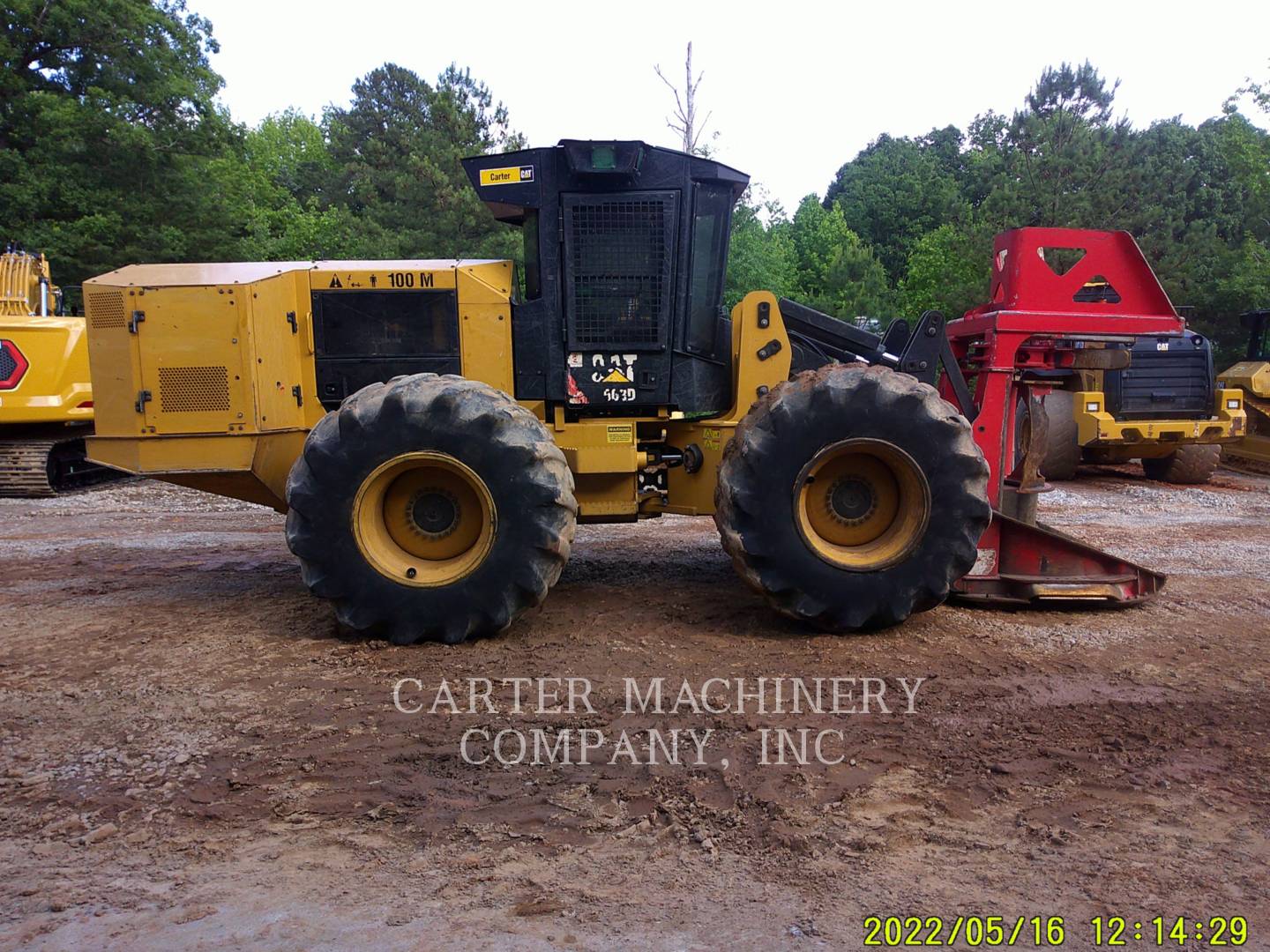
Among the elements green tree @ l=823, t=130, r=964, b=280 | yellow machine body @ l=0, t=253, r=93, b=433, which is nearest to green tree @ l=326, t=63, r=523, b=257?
yellow machine body @ l=0, t=253, r=93, b=433

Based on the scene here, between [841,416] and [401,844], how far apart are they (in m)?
3.35

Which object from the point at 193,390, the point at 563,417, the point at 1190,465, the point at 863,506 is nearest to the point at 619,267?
the point at 563,417

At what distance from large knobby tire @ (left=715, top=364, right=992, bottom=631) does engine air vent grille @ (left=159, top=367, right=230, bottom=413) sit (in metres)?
3.14

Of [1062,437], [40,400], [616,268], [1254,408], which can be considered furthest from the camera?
[1254,408]

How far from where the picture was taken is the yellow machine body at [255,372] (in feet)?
19.7

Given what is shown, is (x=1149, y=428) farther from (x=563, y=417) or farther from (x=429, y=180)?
(x=429, y=180)

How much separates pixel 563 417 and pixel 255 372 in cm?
191

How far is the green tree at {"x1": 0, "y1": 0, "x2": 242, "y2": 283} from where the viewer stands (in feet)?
69.3

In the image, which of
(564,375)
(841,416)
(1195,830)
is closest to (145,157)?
(564,375)

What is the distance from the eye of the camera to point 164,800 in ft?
12.0

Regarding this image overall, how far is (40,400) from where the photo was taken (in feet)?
39.6

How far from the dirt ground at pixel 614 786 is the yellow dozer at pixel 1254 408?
10.7 meters

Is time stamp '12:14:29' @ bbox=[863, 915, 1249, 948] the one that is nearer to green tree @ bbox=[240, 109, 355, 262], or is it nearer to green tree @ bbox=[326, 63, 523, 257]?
green tree @ bbox=[326, 63, 523, 257]

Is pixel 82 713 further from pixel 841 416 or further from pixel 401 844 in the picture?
pixel 841 416
